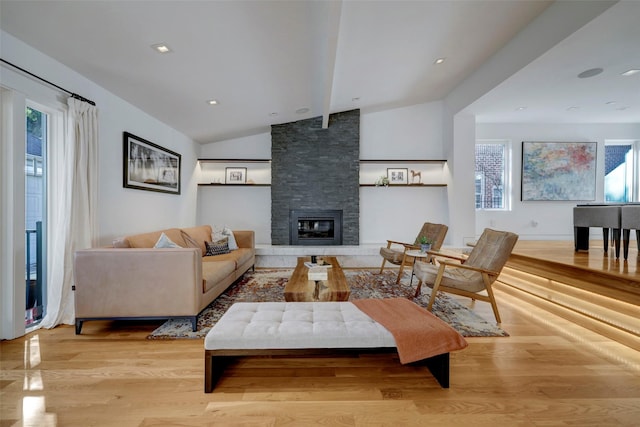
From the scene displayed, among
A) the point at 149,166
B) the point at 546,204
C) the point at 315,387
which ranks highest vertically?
the point at 149,166

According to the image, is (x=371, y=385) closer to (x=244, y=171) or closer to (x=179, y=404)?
(x=179, y=404)

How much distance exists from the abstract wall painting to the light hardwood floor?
4.73 meters

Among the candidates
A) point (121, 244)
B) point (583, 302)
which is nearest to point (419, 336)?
point (583, 302)

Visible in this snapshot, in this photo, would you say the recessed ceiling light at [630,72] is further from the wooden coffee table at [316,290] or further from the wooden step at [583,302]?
the wooden coffee table at [316,290]

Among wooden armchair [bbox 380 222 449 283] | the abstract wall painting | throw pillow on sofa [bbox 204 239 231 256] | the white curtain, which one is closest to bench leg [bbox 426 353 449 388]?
wooden armchair [bbox 380 222 449 283]

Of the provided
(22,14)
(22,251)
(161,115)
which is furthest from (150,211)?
(22,14)

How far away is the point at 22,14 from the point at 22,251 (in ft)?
6.06

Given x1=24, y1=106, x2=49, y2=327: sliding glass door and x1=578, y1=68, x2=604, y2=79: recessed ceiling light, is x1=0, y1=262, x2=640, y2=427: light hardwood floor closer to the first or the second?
x1=24, y1=106, x2=49, y2=327: sliding glass door

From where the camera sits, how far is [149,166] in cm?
414

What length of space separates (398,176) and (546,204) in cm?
331

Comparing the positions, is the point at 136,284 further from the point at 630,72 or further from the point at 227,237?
the point at 630,72

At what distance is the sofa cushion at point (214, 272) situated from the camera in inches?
112

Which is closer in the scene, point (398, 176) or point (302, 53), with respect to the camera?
point (302, 53)

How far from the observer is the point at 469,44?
12.7 ft
